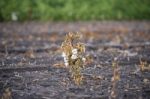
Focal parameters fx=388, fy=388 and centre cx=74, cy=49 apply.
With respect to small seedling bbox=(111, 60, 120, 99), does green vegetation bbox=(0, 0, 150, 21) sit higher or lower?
higher

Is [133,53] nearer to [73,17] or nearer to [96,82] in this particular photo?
[96,82]

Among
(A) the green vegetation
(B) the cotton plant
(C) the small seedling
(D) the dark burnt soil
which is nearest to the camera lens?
(C) the small seedling

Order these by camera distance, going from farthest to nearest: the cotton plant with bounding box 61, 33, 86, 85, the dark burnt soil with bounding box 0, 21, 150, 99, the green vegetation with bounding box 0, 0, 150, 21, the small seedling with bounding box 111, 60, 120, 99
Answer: the green vegetation with bounding box 0, 0, 150, 21 → the cotton plant with bounding box 61, 33, 86, 85 → the dark burnt soil with bounding box 0, 21, 150, 99 → the small seedling with bounding box 111, 60, 120, 99

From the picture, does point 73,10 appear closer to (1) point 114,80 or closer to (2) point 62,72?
(2) point 62,72

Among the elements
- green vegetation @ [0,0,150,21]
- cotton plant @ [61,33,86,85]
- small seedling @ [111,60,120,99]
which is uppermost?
green vegetation @ [0,0,150,21]

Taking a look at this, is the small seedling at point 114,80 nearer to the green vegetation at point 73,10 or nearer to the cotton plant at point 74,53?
the cotton plant at point 74,53

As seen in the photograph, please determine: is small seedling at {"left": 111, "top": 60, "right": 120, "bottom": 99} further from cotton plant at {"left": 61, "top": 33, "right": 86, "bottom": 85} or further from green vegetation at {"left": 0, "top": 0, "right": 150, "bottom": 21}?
green vegetation at {"left": 0, "top": 0, "right": 150, "bottom": 21}

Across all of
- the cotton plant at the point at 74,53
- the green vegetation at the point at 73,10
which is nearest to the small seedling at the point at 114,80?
the cotton plant at the point at 74,53

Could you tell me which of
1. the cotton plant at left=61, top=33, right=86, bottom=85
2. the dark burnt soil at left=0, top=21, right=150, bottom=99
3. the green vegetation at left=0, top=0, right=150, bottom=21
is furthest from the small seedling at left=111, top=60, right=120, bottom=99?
the green vegetation at left=0, top=0, right=150, bottom=21
